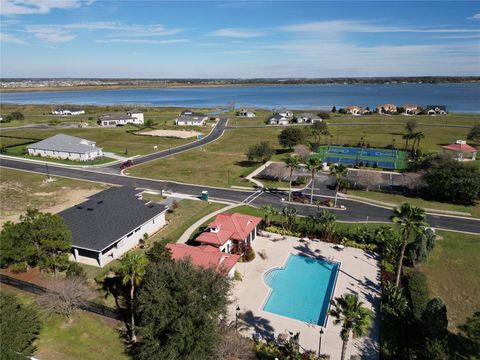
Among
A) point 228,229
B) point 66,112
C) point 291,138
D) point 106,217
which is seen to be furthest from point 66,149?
point 66,112

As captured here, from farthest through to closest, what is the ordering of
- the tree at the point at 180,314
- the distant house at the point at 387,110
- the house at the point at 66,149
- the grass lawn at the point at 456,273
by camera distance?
1. the distant house at the point at 387,110
2. the house at the point at 66,149
3. the grass lawn at the point at 456,273
4. the tree at the point at 180,314

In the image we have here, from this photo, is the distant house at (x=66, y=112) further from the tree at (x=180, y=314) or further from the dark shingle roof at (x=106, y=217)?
the tree at (x=180, y=314)

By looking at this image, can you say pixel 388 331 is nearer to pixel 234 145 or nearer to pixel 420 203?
pixel 420 203

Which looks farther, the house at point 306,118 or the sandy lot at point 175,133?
the house at point 306,118

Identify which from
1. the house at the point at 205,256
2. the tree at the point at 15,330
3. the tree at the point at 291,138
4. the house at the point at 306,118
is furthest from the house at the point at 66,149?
the house at the point at 306,118

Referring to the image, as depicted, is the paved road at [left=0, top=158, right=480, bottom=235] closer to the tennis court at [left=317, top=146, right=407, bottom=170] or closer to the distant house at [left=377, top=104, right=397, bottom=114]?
the tennis court at [left=317, top=146, right=407, bottom=170]

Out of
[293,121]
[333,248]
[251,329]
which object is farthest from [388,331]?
[293,121]

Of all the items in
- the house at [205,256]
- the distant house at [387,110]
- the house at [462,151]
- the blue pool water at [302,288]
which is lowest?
the blue pool water at [302,288]

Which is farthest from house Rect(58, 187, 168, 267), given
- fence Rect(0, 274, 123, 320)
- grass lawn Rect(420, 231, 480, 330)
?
grass lawn Rect(420, 231, 480, 330)
